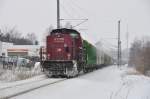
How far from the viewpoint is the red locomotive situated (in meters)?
32.7

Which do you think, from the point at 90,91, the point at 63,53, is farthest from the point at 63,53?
the point at 90,91

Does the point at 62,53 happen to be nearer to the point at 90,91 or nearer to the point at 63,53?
the point at 63,53

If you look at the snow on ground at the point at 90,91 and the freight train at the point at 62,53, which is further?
the freight train at the point at 62,53

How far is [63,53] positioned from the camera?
111ft

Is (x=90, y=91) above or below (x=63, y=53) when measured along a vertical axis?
below

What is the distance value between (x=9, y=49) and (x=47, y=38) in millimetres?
58258

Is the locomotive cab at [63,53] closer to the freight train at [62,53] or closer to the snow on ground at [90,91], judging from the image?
the freight train at [62,53]

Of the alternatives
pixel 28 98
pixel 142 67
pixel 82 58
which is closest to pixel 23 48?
pixel 142 67

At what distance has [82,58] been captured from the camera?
116 feet

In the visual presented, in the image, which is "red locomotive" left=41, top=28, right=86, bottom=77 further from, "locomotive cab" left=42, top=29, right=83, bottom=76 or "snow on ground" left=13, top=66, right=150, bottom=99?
"snow on ground" left=13, top=66, right=150, bottom=99

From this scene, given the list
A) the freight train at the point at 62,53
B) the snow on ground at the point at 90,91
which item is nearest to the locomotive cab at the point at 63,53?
the freight train at the point at 62,53

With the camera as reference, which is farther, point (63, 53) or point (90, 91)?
point (63, 53)

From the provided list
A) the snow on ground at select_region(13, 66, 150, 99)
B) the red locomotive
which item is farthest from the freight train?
the snow on ground at select_region(13, 66, 150, 99)

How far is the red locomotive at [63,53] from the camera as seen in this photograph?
107 feet
